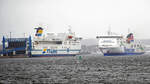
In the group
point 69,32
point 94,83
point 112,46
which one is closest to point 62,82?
point 94,83

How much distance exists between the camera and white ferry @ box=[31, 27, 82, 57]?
13718 centimetres

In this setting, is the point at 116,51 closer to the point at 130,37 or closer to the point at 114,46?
the point at 114,46

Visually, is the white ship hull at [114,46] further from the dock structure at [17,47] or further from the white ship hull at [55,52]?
the dock structure at [17,47]

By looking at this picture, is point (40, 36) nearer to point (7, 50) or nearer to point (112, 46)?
point (7, 50)

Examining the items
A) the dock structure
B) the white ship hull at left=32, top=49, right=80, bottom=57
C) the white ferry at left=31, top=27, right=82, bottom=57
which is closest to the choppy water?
the white ship hull at left=32, top=49, right=80, bottom=57

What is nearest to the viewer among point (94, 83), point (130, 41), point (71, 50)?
point (94, 83)

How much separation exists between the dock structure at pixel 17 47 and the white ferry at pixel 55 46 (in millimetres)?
2799

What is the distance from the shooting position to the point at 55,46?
139 m

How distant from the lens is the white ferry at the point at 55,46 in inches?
5401

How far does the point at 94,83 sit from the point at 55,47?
333 ft

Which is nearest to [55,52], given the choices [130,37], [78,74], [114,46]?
[114,46]

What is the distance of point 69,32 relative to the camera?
151 metres

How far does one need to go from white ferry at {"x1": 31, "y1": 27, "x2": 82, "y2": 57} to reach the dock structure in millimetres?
2799

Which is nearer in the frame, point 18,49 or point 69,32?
point 18,49
